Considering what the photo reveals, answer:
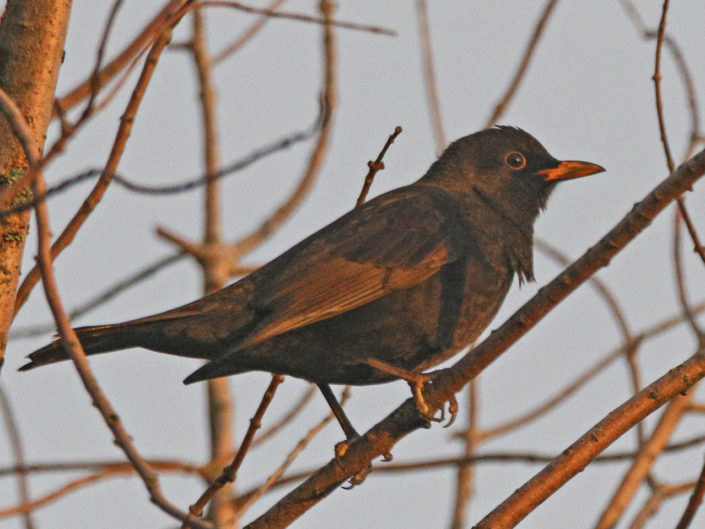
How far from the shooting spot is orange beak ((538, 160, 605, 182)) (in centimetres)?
628

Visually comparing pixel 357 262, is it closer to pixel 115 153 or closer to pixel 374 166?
pixel 374 166

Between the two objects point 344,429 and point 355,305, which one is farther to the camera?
point 344,429

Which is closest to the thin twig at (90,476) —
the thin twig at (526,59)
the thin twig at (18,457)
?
the thin twig at (18,457)

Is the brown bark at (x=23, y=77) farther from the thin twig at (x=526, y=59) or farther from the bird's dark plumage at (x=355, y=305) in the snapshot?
the thin twig at (x=526, y=59)

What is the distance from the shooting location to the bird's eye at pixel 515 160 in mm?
6438

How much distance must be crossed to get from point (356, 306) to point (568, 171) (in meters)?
1.99

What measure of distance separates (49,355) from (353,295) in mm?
1400

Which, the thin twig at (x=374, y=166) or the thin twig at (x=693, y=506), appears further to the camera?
the thin twig at (x=374, y=166)

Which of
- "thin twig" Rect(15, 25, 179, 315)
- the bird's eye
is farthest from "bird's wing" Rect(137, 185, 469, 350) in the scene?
"thin twig" Rect(15, 25, 179, 315)

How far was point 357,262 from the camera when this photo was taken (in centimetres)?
525

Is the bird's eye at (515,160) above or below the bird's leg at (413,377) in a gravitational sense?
above

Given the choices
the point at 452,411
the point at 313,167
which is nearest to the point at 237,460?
the point at 452,411

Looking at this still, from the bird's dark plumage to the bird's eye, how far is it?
901mm

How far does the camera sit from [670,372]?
11.8 ft
